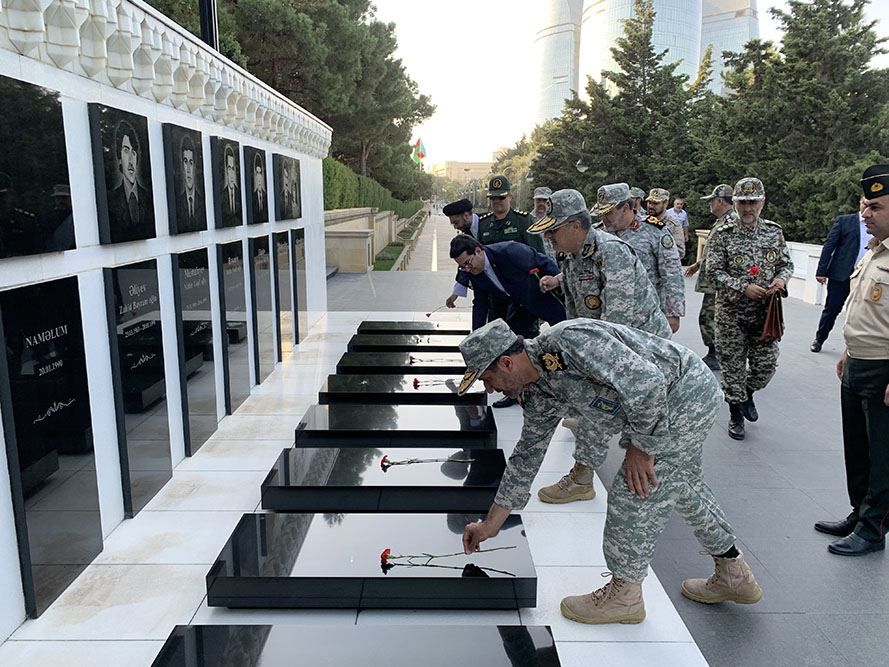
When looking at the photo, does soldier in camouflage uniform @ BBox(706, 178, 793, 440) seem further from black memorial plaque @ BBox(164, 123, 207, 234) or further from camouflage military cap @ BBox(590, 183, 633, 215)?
black memorial plaque @ BBox(164, 123, 207, 234)

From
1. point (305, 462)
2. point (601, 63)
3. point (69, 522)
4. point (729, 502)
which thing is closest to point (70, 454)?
point (69, 522)

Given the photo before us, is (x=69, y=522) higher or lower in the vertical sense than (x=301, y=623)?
higher

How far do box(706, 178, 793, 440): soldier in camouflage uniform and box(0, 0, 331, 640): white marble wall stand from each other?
13.4 ft

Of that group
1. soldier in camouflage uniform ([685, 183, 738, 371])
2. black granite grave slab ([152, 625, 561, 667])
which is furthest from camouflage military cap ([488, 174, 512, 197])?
black granite grave slab ([152, 625, 561, 667])

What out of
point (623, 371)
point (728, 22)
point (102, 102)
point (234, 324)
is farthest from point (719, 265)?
point (728, 22)

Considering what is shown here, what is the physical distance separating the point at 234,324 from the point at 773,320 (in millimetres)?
4419

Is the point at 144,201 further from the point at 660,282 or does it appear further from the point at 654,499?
the point at 660,282

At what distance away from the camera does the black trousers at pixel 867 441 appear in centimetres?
351

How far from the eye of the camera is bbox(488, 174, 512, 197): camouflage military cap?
6.51 m

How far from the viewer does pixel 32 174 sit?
3.03 m

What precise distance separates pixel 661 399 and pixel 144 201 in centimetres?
328

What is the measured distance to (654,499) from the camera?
9.01 ft

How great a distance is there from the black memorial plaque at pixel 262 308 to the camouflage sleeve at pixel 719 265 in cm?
414

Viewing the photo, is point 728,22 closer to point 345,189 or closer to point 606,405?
point 345,189
